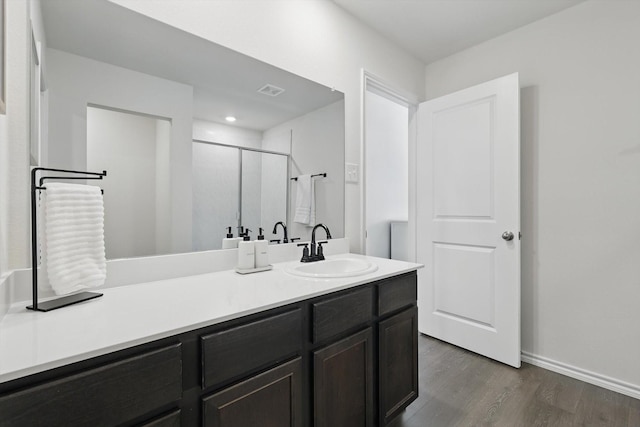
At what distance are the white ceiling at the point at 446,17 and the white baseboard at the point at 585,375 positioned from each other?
2.43 m

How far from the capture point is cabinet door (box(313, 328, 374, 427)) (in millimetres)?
1122

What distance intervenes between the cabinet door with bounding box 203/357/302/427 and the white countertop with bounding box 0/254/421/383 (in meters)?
0.22

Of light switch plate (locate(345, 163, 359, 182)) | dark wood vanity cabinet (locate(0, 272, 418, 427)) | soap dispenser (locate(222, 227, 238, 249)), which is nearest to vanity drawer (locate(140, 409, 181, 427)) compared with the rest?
dark wood vanity cabinet (locate(0, 272, 418, 427))

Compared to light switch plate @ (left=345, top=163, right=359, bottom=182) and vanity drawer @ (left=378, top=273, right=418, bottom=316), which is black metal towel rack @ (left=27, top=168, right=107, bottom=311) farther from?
light switch plate @ (left=345, top=163, right=359, bottom=182)

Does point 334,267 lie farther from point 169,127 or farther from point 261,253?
point 169,127

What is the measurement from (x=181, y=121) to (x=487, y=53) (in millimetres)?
2436

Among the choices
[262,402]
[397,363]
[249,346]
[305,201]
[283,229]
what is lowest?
[397,363]

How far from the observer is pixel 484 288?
230cm

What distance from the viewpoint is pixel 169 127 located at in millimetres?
1336

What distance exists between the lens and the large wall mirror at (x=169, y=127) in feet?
3.66

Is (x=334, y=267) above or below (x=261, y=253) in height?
below

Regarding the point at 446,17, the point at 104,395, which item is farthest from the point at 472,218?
the point at 104,395

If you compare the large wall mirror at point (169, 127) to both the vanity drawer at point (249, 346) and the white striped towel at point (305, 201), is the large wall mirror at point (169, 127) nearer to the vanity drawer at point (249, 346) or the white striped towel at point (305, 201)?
the white striped towel at point (305, 201)

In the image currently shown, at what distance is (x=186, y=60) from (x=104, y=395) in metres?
1.31
